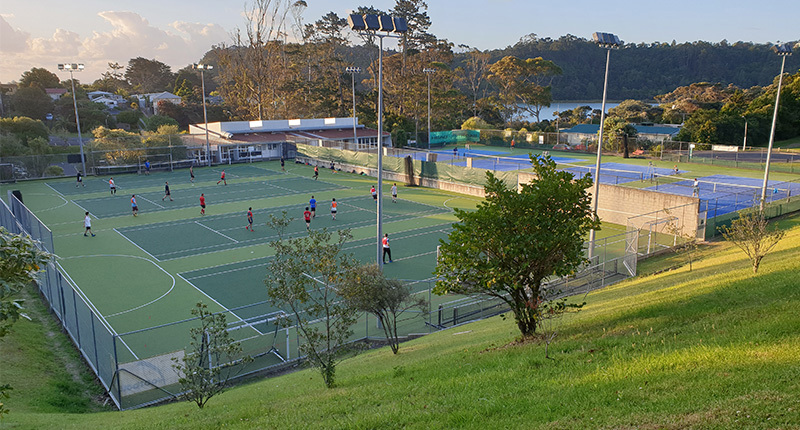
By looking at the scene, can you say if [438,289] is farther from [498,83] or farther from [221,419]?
[498,83]

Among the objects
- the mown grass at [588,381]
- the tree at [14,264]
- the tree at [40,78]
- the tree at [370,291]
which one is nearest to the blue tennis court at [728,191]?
the mown grass at [588,381]

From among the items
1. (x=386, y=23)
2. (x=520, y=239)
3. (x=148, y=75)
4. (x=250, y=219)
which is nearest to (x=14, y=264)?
(x=520, y=239)

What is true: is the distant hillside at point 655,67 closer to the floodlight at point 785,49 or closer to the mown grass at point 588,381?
the floodlight at point 785,49

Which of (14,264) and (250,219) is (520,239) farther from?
(250,219)

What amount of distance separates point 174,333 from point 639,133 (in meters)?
66.9

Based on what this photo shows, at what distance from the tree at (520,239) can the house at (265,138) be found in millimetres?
47675

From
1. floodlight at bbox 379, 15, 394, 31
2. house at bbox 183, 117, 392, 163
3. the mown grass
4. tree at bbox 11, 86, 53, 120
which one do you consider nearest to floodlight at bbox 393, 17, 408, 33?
floodlight at bbox 379, 15, 394, 31

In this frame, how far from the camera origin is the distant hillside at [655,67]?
474 feet

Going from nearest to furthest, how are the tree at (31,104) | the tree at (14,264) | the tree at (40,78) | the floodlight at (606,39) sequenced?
the tree at (14,264) < the floodlight at (606,39) < the tree at (31,104) < the tree at (40,78)

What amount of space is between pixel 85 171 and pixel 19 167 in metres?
5.26

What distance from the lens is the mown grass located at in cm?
731

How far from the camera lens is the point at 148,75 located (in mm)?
148250

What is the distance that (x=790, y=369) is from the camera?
7.68 metres

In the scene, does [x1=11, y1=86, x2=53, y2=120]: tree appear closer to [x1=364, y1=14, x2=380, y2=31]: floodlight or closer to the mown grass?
[x1=364, y1=14, x2=380, y2=31]: floodlight
